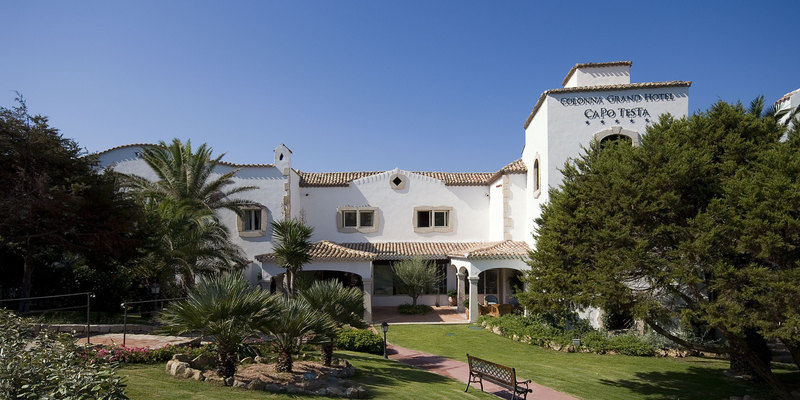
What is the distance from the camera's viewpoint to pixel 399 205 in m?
27.1

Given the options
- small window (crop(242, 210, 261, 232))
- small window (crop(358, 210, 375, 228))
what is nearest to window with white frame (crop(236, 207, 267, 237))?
small window (crop(242, 210, 261, 232))

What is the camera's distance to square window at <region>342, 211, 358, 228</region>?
88.6 ft

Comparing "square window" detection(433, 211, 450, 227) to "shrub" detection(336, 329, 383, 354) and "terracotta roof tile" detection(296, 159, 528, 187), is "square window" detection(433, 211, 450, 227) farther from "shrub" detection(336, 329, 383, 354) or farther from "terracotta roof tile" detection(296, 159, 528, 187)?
"shrub" detection(336, 329, 383, 354)

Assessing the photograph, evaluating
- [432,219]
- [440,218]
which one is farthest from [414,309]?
A: [440,218]

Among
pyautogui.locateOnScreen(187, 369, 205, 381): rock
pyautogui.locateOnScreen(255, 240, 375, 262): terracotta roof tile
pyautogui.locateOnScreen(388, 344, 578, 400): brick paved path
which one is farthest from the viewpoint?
pyautogui.locateOnScreen(255, 240, 375, 262): terracotta roof tile

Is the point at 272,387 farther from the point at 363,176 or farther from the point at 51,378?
the point at 363,176

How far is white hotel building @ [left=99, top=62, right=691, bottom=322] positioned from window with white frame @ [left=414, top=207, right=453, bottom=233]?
0.06 metres

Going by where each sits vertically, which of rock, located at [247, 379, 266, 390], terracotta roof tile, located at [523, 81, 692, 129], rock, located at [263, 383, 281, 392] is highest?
terracotta roof tile, located at [523, 81, 692, 129]

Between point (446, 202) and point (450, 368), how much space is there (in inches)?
570

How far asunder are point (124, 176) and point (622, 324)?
72.0 feet

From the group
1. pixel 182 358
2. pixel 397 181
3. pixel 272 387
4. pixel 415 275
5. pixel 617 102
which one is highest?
pixel 617 102

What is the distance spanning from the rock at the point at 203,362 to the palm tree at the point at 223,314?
1.06m

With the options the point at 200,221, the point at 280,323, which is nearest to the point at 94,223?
the point at 200,221

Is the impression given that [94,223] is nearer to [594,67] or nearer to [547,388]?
[547,388]
